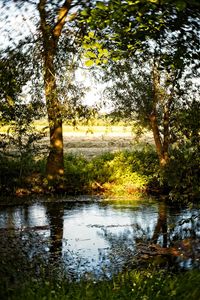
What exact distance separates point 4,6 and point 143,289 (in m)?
3.98

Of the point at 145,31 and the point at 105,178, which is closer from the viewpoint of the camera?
the point at 145,31

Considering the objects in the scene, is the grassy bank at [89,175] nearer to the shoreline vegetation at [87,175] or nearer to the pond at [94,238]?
the shoreline vegetation at [87,175]

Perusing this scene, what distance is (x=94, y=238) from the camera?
35.4 ft

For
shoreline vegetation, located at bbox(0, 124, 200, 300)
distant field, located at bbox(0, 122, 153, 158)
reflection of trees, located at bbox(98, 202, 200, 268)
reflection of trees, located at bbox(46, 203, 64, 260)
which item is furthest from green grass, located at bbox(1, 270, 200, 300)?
distant field, located at bbox(0, 122, 153, 158)

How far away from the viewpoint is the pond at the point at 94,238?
334 inches

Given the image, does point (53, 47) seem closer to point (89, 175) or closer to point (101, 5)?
point (101, 5)

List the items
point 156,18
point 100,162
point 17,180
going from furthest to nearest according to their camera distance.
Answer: point 100,162, point 17,180, point 156,18

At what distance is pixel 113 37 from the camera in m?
6.27

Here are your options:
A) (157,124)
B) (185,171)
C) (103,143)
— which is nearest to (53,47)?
(185,171)

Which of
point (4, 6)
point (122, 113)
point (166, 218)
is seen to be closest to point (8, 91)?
point (4, 6)

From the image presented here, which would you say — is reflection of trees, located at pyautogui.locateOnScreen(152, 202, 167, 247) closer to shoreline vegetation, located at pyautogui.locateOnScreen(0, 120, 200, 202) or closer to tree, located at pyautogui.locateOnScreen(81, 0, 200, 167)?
shoreline vegetation, located at pyautogui.locateOnScreen(0, 120, 200, 202)

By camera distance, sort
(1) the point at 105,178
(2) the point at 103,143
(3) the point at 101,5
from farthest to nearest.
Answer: (2) the point at 103,143, (1) the point at 105,178, (3) the point at 101,5

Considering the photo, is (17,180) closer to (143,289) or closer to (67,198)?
(67,198)

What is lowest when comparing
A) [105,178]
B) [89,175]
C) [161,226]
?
[105,178]
